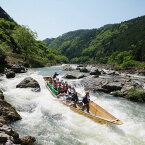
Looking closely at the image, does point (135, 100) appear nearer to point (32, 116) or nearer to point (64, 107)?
point (64, 107)

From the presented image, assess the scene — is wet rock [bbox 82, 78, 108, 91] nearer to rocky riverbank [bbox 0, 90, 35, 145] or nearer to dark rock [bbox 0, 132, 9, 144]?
rocky riverbank [bbox 0, 90, 35, 145]

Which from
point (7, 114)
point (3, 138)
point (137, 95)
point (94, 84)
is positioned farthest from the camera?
point (94, 84)

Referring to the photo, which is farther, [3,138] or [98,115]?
[98,115]

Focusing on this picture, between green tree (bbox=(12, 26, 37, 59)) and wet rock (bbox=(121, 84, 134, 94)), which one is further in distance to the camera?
green tree (bbox=(12, 26, 37, 59))

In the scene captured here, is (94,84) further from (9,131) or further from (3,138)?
(3,138)

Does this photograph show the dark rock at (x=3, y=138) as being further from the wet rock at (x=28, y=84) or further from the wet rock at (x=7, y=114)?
the wet rock at (x=28, y=84)

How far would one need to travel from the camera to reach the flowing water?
1274cm

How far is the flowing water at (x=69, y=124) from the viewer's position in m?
12.7

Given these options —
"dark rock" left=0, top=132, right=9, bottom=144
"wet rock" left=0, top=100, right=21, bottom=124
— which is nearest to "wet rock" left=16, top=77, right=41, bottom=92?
"wet rock" left=0, top=100, right=21, bottom=124

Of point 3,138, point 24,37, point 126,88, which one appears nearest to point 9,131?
point 3,138

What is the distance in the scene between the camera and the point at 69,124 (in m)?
15.1

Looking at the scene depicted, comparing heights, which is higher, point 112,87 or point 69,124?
point 112,87

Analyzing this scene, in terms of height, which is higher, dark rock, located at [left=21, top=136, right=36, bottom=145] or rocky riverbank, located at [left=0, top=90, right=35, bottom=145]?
rocky riverbank, located at [left=0, top=90, right=35, bottom=145]

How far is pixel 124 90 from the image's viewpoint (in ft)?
83.1
